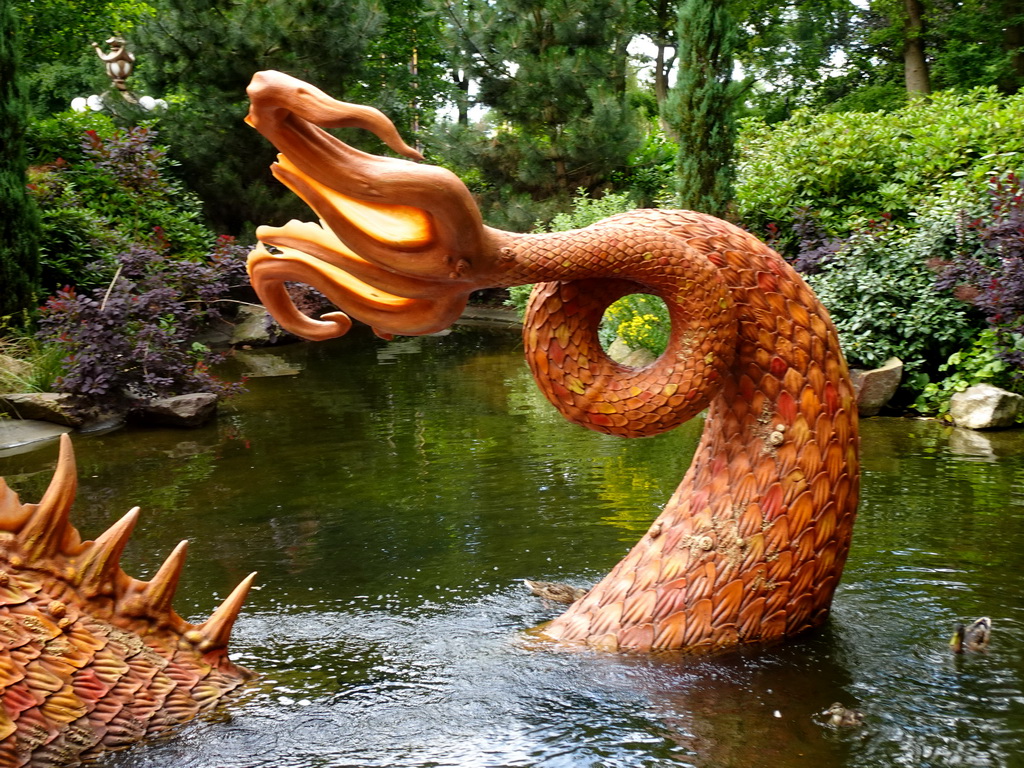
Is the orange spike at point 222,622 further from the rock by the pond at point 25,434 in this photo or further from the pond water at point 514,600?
the rock by the pond at point 25,434

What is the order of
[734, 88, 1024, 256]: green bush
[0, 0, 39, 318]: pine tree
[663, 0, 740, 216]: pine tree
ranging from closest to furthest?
1. [734, 88, 1024, 256]: green bush
2. [0, 0, 39, 318]: pine tree
3. [663, 0, 740, 216]: pine tree

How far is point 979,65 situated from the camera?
20.5m

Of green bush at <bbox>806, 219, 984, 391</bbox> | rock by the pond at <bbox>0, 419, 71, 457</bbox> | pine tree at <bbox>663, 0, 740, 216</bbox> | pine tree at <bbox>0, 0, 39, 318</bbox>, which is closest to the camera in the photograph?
rock by the pond at <bbox>0, 419, 71, 457</bbox>

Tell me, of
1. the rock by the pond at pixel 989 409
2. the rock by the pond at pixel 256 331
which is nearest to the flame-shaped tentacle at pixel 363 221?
the rock by the pond at pixel 989 409

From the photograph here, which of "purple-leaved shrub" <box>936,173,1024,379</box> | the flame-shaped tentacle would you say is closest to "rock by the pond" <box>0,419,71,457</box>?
the flame-shaped tentacle

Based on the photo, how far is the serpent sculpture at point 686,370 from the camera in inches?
114

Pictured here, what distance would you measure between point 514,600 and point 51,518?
1.84 meters

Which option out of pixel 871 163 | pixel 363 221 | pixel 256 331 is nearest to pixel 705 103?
pixel 871 163

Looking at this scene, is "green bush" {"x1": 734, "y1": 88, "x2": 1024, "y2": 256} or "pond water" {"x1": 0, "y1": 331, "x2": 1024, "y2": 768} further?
"green bush" {"x1": 734, "y1": 88, "x2": 1024, "y2": 256}

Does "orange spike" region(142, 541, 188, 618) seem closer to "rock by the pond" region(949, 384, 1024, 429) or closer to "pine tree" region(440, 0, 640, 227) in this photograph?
"rock by the pond" region(949, 384, 1024, 429)

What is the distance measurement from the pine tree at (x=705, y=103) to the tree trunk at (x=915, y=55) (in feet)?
34.7

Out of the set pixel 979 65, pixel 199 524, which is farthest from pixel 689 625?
pixel 979 65

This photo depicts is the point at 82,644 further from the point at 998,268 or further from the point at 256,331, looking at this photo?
the point at 256,331

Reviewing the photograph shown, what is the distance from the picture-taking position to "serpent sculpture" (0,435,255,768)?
244 centimetres
